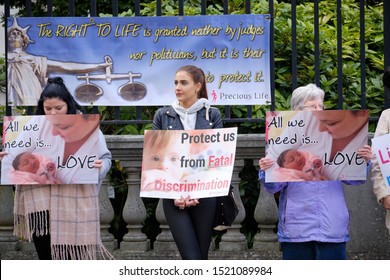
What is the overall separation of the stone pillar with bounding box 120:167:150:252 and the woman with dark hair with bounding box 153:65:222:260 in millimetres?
1428

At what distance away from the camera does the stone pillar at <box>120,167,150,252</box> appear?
8.55m

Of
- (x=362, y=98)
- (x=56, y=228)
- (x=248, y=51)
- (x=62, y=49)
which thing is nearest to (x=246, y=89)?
(x=248, y=51)

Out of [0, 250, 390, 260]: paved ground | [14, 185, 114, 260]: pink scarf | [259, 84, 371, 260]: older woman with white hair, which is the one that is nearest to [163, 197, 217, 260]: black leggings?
[259, 84, 371, 260]: older woman with white hair

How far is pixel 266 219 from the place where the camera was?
8.52 metres

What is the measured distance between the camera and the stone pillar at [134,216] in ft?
28.0

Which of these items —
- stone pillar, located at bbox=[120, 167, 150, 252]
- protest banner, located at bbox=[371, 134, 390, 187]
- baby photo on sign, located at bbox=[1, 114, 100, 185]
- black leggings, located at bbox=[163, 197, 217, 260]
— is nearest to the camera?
→ protest banner, located at bbox=[371, 134, 390, 187]

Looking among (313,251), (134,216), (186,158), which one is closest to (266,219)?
(134,216)

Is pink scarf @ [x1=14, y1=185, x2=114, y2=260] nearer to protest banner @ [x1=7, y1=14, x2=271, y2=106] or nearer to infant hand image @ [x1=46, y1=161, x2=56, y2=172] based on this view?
infant hand image @ [x1=46, y1=161, x2=56, y2=172]

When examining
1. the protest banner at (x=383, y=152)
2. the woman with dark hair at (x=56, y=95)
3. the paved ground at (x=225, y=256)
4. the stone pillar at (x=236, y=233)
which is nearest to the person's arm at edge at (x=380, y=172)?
the protest banner at (x=383, y=152)

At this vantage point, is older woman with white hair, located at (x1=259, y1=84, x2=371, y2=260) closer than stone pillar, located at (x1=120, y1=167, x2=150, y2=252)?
Yes

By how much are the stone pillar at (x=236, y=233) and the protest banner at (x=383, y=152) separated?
1799 mm

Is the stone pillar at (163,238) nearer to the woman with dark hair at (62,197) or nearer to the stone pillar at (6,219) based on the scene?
the stone pillar at (6,219)

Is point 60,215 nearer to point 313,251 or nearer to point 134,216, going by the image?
point 134,216

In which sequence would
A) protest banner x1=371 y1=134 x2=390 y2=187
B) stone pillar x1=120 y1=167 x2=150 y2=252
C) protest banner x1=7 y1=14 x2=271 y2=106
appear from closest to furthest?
1. protest banner x1=371 y1=134 x2=390 y2=187
2. protest banner x1=7 y1=14 x2=271 y2=106
3. stone pillar x1=120 y1=167 x2=150 y2=252
